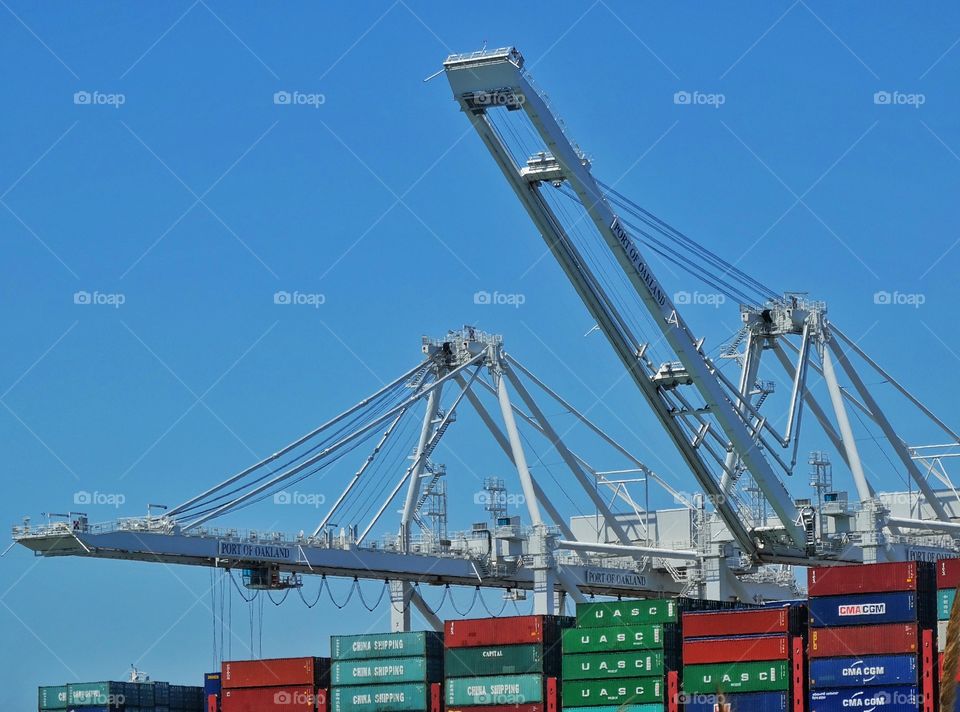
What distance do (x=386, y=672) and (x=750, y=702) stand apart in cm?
1351

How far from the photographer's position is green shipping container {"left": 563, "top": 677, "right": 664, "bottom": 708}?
4716 centimetres

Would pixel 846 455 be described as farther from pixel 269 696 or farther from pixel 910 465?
pixel 269 696

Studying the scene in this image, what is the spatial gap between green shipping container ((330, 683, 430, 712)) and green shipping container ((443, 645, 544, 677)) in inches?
48.7

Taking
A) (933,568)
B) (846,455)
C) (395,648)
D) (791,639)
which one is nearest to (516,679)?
(395,648)

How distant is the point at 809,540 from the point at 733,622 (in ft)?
46.9

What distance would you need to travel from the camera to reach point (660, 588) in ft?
224

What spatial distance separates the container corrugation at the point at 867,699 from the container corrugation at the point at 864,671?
16 cm

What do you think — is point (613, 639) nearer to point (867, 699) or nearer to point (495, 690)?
point (495, 690)

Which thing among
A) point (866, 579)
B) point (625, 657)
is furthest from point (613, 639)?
point (866, 579)

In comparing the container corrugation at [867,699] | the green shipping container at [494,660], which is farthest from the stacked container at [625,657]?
the container corrugation at [867,699]

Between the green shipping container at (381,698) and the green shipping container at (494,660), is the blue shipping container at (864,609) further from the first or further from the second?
the green shipping container at (381,698)

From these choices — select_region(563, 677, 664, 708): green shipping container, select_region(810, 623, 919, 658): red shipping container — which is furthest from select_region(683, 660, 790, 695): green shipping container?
select_region(563, 677, 664, 708): green shipping container

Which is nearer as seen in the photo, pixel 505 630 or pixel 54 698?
pixel 505 630

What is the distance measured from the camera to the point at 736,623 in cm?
4566
